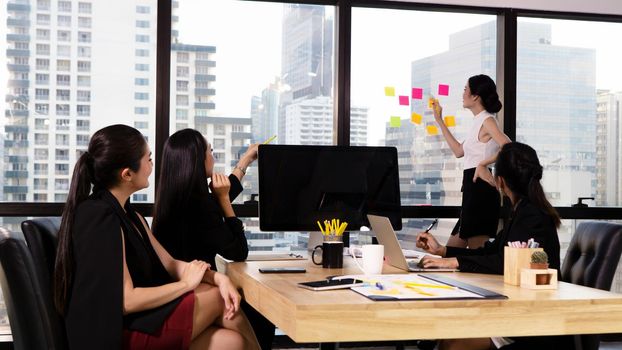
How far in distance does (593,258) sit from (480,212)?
161 centimetres

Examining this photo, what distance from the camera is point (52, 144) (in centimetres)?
423

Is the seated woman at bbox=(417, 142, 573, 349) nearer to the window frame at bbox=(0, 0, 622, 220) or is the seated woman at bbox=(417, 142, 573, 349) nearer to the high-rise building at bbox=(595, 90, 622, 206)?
the window frame at bbox=(0, 0, 622, 220)

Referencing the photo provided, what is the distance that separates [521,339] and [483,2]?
116 inches

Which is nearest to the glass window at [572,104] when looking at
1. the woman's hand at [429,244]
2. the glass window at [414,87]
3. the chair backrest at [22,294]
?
the glass window at [414,87]

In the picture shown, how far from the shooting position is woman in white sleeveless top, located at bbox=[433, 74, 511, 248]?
4.31m

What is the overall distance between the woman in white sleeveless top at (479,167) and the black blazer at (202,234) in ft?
5.98

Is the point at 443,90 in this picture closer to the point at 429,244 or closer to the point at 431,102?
the point at 431,102

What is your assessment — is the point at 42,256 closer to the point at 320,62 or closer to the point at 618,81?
the point at 320,62

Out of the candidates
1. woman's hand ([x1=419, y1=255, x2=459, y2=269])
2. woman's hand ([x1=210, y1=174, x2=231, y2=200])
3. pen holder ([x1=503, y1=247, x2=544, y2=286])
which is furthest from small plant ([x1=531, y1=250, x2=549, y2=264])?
woman's hand ([x1=210, y1=174, x2=231, y2=200])

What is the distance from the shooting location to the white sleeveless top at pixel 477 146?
4398 mm

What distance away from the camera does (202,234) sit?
2879 mm

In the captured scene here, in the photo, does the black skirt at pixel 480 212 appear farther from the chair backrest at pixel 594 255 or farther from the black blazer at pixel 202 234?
the black blazer at pixel 202 234

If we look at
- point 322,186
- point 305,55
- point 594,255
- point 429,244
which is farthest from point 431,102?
point 594,255

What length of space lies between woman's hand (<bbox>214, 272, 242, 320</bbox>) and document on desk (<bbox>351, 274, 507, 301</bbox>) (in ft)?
1.49
